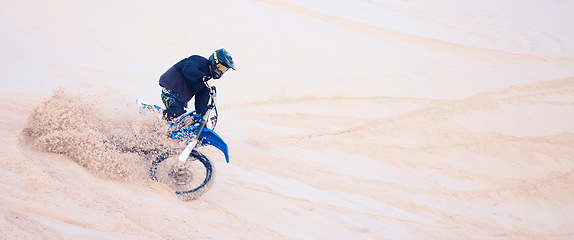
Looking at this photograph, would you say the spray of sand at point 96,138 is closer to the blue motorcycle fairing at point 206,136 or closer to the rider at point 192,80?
the blue motorcycle fairing at point 206,136

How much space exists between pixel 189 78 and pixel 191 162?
0.86 metres

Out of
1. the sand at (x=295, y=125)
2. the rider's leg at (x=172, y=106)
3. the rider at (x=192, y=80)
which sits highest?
the rider at (x=192, y=80)

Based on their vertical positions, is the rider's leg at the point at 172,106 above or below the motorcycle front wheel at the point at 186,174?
above

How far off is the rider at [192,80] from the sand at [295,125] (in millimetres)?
385

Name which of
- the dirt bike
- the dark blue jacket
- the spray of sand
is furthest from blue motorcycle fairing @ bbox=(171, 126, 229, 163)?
the dark blue jacket

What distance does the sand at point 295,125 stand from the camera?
13.1 feet

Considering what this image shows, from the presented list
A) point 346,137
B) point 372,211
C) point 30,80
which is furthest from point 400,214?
point 30,80

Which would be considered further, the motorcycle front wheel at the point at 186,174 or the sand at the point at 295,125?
the motorcycle front wheel at the point at 186,174

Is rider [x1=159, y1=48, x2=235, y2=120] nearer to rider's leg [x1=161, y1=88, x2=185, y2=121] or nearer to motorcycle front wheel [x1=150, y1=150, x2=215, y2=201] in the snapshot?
rider's leg [x1=161, y1=88, x2=185, y2=121]

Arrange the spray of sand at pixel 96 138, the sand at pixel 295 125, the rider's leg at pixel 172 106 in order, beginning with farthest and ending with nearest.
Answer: the rider's leg at pixel 172 106 < the spray of sand at pixel 96 138 < the sand at pixel 295 125

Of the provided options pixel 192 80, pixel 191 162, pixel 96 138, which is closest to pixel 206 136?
pixel 191 162

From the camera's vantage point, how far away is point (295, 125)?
24.7 feet

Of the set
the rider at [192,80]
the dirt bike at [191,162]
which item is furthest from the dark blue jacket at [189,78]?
the dirt bike at [191,162]

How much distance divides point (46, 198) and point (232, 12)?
10.2m
